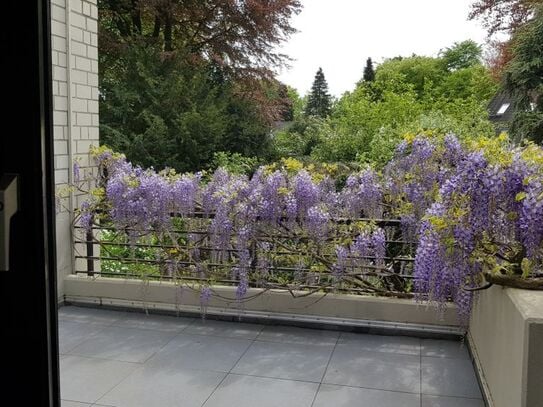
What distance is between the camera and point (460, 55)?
691 inches

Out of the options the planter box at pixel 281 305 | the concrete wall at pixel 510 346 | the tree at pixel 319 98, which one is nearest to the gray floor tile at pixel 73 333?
the planter box at pixel 281 305

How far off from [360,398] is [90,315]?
1924mm

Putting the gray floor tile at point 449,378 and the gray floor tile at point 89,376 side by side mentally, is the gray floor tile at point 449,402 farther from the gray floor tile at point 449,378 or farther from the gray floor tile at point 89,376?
the gray floor tile at point 89,376

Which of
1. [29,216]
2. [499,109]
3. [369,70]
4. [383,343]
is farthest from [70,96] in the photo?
[369,70]

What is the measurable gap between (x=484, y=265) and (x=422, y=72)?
16.9 meters

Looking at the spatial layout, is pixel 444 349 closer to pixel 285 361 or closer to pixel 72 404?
pixel 285 361

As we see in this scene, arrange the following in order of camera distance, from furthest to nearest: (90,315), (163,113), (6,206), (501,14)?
1. (163,113)
2. (501,14)
3. (90,315)
4. (6,206)

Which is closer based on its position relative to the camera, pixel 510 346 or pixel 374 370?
pixel 510 346

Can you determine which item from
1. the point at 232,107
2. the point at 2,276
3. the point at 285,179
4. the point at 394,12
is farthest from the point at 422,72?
the point at 2,276

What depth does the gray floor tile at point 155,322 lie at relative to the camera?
3.24 metres

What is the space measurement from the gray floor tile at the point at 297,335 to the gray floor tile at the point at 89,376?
2.63 ft

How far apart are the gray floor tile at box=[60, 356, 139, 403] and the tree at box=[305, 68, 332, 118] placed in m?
11.2

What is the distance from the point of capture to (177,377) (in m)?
2.53

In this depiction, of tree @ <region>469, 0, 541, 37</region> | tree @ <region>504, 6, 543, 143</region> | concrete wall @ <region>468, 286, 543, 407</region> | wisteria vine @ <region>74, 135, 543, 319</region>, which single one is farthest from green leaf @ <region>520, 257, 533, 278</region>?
tree @ <region>469, 0, 541, 37</region>
